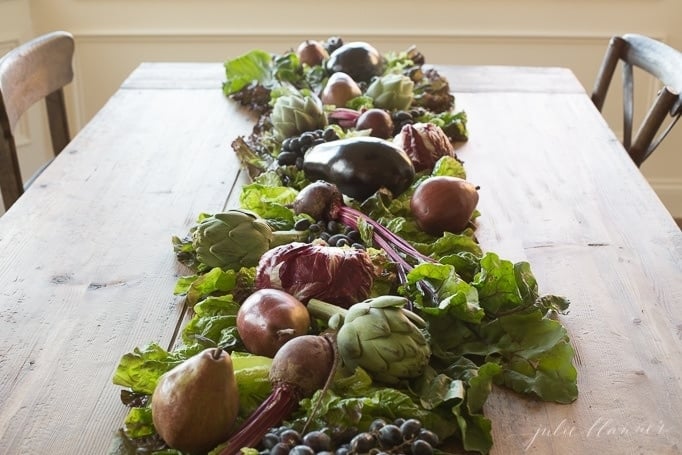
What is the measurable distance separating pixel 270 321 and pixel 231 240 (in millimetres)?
219

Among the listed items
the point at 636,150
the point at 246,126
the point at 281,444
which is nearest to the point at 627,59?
the point at 636,150

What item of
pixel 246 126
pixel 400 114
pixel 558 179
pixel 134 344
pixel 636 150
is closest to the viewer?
pixel 134 344

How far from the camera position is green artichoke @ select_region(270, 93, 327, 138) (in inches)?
60.8

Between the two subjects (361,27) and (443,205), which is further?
(361,27)

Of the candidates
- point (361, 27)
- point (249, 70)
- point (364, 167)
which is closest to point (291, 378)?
point (364, 167)

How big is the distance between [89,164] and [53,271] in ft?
1.42

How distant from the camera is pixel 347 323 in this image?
863mm

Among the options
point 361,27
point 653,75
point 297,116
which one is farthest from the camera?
point 361,27

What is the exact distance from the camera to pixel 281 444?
0.72 metres

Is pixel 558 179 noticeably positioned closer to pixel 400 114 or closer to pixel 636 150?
pixel 400 114

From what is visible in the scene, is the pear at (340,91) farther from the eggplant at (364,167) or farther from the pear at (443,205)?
the pear at (443,205)

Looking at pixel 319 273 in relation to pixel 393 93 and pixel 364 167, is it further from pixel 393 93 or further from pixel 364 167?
pixel 393 93

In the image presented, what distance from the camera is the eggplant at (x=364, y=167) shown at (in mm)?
1292

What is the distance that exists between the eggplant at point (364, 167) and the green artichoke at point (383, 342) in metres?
0.46
